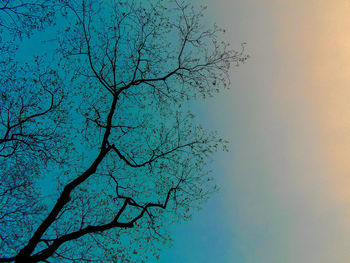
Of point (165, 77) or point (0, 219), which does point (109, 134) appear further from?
point (0, 219)

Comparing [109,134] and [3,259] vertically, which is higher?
[109,134]

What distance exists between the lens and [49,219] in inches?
332

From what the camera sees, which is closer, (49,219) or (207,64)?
(49,219)

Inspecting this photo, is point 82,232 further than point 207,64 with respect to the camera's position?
No

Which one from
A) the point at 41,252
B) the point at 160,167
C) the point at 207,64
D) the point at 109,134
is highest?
the point at 207,64

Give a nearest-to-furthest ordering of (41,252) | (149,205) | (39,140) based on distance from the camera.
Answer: (41,252) < (149,205) < (39,140)

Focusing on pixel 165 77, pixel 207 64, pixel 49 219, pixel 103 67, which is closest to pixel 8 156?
pixel 49 219

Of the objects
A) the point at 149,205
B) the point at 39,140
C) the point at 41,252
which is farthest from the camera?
the point at 39,140

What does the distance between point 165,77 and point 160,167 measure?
156 inches

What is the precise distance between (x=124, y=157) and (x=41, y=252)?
4.35 meters

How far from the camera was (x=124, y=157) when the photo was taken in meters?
10.2

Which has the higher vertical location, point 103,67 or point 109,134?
point 103,67

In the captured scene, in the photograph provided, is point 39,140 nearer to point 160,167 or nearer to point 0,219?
point 0,219

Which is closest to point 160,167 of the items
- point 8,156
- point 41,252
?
point 41,252
